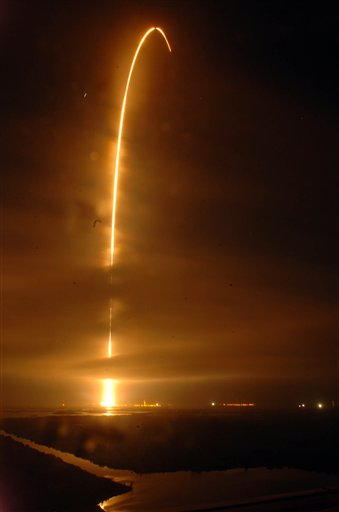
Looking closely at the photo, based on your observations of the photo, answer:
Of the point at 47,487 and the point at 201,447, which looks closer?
the point at 47,487

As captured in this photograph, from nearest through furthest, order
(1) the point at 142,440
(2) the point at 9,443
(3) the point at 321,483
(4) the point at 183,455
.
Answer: (3) the point at 321,483 → (2) the point at 9,443 → (4) the point at 183,455 → (1) the point at 142,440

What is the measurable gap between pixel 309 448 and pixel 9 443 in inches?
865

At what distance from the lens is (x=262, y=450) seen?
120ft

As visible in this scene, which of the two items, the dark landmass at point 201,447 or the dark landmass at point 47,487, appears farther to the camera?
the dark landmass at point 201,447

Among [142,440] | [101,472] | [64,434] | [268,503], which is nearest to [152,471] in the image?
[101,472]

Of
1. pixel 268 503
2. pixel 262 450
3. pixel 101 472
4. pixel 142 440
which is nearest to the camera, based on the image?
pixel 268 503

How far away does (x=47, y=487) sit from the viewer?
18.3m

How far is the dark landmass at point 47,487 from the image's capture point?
1501 centimetres

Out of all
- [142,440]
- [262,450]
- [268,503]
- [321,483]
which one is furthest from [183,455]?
[268,503]

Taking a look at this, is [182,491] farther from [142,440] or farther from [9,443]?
[142,440]

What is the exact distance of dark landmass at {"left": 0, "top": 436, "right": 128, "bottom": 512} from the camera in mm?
15008

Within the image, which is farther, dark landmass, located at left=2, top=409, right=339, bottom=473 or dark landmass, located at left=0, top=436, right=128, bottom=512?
dark landmass, located at left=2, top=409, right=339, bottom=473

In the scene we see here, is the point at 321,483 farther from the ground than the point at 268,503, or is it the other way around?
the point at 268,503

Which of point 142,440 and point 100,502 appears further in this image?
point 142,440
